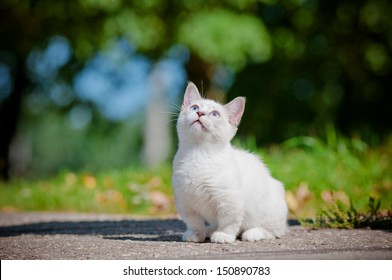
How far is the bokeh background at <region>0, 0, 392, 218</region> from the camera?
379 inches

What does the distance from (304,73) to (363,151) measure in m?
6.73

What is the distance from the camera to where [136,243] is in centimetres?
334

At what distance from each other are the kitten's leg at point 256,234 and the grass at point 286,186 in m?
1.68

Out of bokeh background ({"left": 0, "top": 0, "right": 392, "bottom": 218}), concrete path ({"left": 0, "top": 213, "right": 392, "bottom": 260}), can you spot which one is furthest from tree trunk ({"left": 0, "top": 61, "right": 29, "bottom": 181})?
concrete path ({"left": 0, "top": 213, "right": 392, "bottom": 260})

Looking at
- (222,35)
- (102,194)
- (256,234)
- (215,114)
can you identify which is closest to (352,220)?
(256,234)

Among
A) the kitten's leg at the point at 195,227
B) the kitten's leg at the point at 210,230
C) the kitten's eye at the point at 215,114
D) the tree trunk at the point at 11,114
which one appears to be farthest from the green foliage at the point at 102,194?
the tree trunk at the point at 11,114

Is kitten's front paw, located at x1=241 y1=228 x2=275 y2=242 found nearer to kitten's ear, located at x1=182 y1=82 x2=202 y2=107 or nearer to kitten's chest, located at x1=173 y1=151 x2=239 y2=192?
kitten's chest, located at x1=173 y1=151 x2=239 y2=192

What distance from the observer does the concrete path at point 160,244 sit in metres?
2.90

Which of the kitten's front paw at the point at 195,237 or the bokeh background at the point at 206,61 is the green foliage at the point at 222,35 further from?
the kitten's front paw at the point at 195,237

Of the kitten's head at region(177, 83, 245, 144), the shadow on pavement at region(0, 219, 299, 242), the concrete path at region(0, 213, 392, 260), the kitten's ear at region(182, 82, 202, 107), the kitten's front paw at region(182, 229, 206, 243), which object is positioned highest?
the kitten's ear at region(182, 82, 202, 107)

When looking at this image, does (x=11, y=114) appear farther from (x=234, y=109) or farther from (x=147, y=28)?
(x=234, y=109)

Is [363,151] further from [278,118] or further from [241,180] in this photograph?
[278,118]

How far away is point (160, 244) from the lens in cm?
327

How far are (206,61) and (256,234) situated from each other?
766 centimetres
